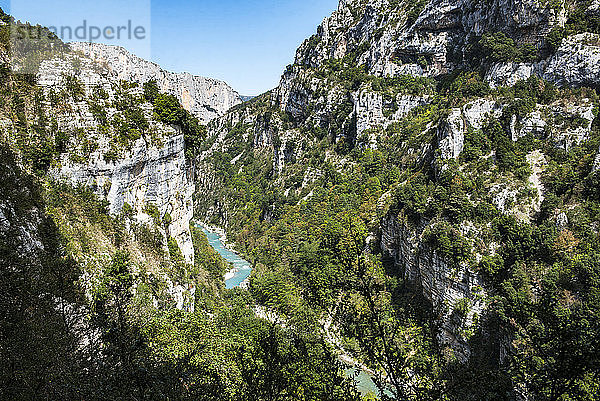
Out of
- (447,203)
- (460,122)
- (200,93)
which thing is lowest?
(447,203)

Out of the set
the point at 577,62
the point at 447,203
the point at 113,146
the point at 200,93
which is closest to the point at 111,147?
the point at 113,146

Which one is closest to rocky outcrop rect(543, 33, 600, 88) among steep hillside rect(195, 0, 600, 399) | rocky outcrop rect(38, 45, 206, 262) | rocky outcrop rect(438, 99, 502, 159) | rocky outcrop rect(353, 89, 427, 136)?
steep hillside rect(195, 0, 600, 399)

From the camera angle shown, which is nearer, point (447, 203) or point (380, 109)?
Answer: point (447, 203)

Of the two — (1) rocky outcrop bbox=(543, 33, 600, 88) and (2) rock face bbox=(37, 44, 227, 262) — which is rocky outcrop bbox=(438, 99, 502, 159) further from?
(2) rock face bbox=(37, 44, 227, 262)

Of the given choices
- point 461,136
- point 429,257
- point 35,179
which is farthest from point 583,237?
point 35,179

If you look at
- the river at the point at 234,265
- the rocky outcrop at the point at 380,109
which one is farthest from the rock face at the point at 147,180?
the rocky outcrop at the point at 380,109

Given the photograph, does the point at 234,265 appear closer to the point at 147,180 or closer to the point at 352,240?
the point at 147,180

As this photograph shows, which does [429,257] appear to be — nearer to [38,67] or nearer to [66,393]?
[66,393]

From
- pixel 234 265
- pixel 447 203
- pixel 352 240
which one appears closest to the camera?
pixel 352 240
